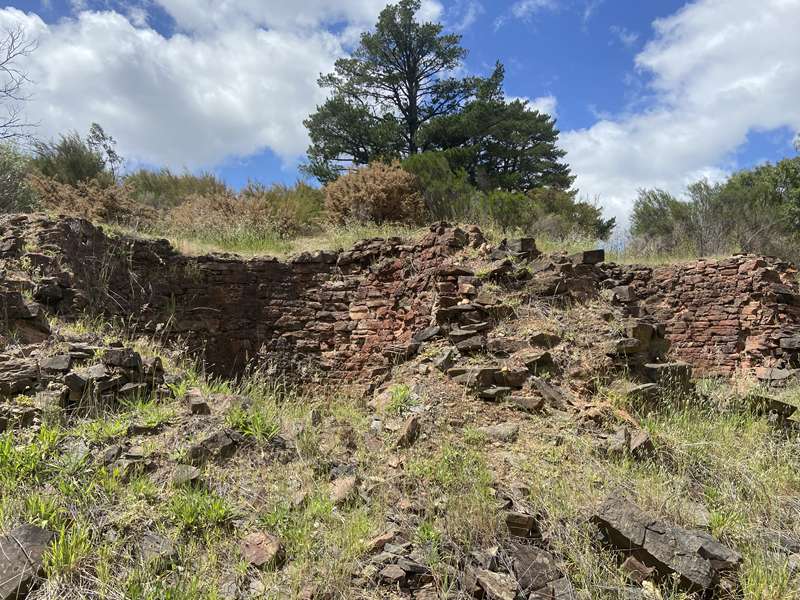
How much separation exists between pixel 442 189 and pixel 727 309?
7573 mm

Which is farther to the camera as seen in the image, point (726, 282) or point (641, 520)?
point (726, 282)

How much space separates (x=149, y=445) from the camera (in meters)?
3.54

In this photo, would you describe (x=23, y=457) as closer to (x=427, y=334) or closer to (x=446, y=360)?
(x=446, y=360)

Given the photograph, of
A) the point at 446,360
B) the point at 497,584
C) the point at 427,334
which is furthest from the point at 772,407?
the point at 497,584

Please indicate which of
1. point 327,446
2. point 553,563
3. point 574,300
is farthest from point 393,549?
point 574,300

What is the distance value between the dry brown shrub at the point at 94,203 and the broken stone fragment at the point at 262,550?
8287 mm

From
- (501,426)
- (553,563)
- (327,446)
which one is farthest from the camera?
(501,426)

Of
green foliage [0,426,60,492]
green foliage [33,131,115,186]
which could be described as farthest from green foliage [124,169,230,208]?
green foliage [0,426,60,492]

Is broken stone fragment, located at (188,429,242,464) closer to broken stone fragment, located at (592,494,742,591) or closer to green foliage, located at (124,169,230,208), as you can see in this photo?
broken stone fragment, located at (592,494,742,591)

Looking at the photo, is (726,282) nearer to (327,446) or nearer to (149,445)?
(327,446)

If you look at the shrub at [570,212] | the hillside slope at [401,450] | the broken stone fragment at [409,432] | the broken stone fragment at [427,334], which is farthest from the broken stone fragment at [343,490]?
the shrub at [570,212]

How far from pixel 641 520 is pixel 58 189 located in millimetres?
11677

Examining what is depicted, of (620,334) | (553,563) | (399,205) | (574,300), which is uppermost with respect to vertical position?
(399,205)

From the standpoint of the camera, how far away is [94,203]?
33.0 feet
